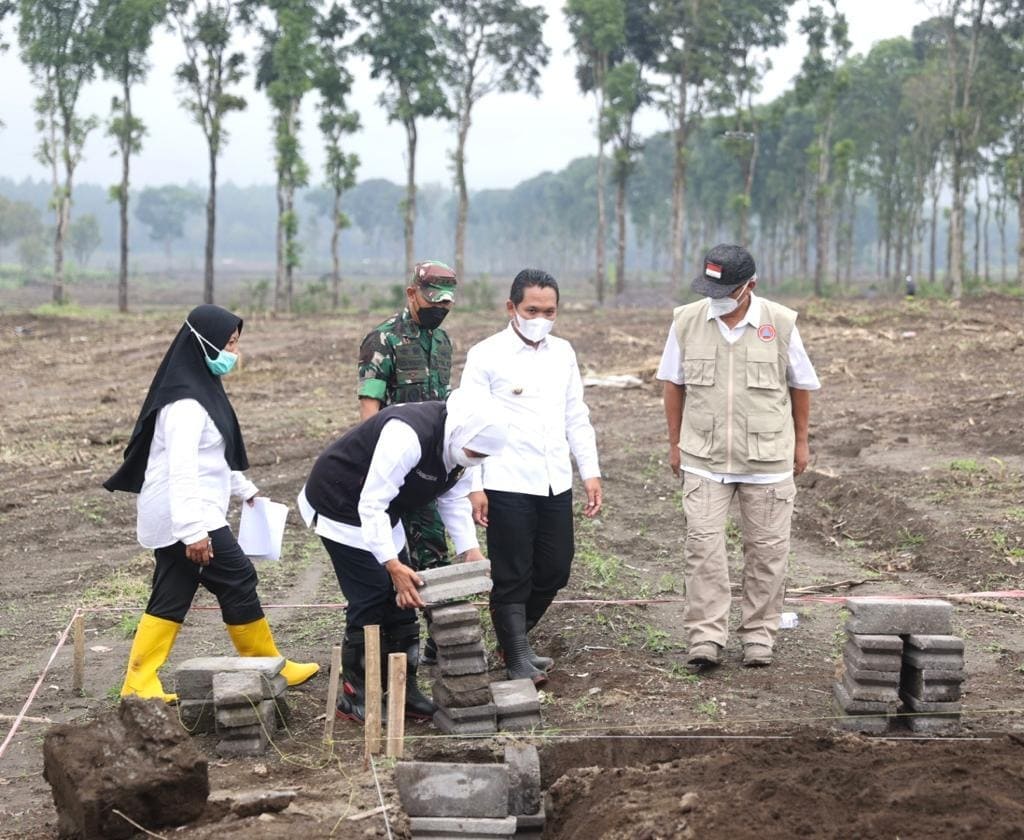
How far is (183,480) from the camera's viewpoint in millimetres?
5133

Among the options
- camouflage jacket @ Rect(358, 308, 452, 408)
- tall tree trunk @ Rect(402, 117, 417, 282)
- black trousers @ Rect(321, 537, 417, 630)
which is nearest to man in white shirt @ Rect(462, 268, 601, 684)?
camouflage jacket @ Rect(358, 308, 452, 408)

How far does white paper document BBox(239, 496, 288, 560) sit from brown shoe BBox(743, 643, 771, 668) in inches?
91.2

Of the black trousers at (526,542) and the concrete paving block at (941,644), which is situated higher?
the black trousers at (526,542)

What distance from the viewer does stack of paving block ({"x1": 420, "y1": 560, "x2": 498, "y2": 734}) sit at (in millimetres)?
4930

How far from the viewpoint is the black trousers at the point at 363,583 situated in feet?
17.0

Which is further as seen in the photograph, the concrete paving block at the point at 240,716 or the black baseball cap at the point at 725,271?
the black baseball cap at the point at 725,271

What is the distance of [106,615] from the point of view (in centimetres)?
743

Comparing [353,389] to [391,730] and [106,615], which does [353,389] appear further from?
[391,730]

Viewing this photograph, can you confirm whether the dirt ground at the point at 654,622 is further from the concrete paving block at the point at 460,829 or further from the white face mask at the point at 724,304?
the white face mask at the point at 724,304

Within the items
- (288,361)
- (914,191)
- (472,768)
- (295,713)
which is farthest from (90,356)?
(914,191)

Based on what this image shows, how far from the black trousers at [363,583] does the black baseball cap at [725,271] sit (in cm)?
190

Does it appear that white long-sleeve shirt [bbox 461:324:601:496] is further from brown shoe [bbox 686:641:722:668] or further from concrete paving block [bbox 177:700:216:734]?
concrete paving block [bbox 177:700:216:734]

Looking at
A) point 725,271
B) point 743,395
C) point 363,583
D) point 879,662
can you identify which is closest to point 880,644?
point 879,662

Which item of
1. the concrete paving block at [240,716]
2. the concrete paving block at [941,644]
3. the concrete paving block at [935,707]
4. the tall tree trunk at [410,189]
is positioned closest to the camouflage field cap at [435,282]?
the concrete paving block at [240,716]
